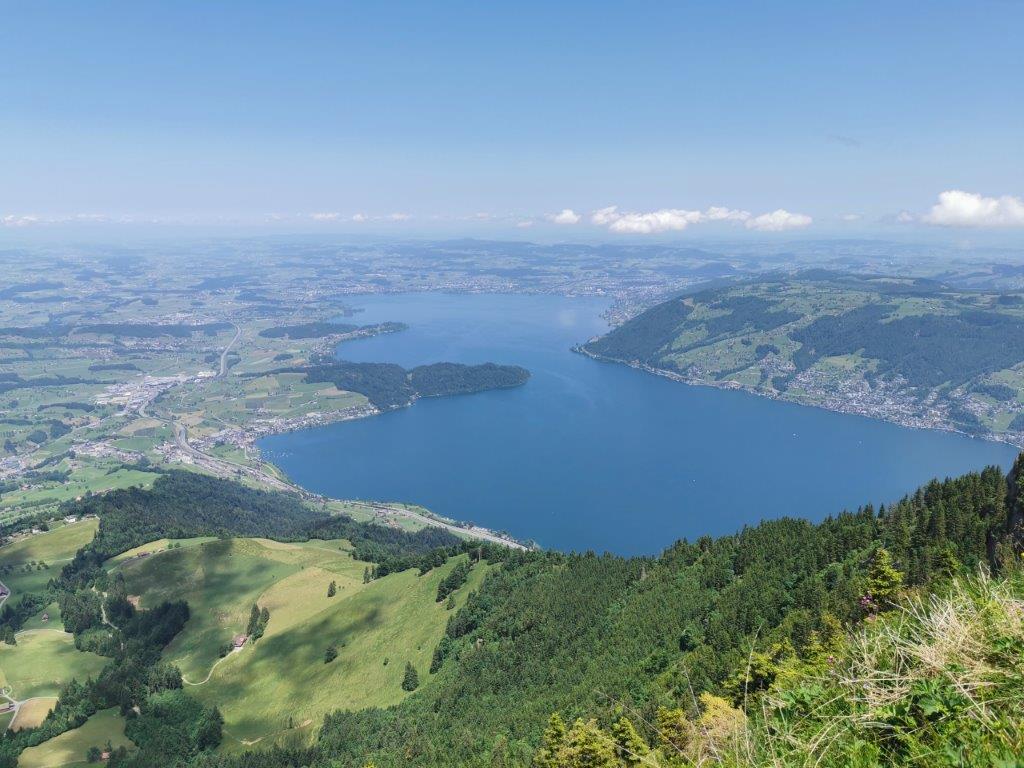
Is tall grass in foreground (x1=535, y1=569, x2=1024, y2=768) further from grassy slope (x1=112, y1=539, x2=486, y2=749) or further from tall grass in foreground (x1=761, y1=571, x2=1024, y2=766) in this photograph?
grassy slope (x1=112, y1=539, x2=486, y2=749)

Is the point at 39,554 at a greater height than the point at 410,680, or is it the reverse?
the point at 410,680

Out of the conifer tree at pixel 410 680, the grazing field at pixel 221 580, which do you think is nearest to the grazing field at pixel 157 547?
the grazing field at pixel 221 580

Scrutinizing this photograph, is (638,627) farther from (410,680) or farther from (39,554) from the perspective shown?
(39,554)

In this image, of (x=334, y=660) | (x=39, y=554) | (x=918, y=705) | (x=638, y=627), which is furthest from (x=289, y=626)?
(x=918, y=705)

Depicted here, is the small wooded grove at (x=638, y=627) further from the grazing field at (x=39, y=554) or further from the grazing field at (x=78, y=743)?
the grazing field at (x=39, y=554)

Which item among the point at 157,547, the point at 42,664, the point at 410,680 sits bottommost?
the point at 42,664
